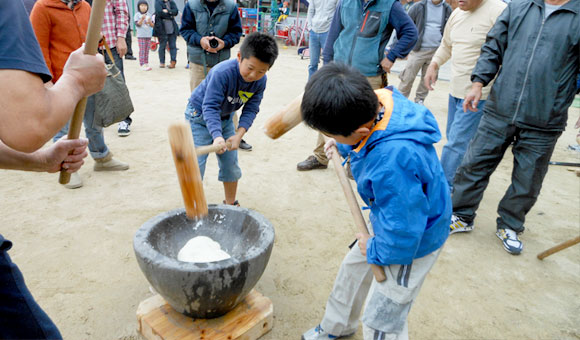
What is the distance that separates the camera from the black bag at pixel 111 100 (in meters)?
3.12

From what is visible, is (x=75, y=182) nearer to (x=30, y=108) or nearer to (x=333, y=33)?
(x=30, y=108)

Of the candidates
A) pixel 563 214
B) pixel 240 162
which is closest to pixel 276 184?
pixel 240 162

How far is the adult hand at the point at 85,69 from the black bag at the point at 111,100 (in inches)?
82.9

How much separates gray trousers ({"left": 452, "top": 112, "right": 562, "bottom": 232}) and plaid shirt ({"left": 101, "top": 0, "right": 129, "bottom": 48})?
3.79 m

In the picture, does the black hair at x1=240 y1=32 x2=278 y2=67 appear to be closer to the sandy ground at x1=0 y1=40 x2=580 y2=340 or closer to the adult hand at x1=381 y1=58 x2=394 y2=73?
the sandy ground at x1=0 y1=40 x2=580 y2=340

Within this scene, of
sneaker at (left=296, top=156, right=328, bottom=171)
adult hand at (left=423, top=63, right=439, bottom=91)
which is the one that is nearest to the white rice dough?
sneaker at (left=296, top=156, right=328, bottom=171)

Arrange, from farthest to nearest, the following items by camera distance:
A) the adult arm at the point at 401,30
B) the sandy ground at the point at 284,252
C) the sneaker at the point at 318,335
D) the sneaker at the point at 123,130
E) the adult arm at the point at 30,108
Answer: the sneaker at the point at 123,130 < the adult arm at the point at 401,30 < the sandy ground at the point at 284,252 < the sneaker at the point at 318,335 < the adult arm at the point at 30,108

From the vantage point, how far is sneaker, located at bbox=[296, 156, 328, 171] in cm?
405

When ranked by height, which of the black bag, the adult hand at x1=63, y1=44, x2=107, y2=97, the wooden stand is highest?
the adult hand at x1=63, y1=44, x2=107, y2=97

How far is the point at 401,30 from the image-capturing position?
3498mm

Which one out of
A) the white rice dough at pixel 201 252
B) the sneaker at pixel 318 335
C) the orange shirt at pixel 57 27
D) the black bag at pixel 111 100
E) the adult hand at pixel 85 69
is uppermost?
the adult hand at pixel 85 69

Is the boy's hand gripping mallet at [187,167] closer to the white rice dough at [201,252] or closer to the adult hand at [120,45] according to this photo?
the white rice dough at [201,252]

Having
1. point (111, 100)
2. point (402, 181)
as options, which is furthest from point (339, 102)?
point (111, 100)

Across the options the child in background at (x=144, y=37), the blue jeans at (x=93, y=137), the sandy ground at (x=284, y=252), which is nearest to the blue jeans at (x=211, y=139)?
the sandy ground at (x=284, y=252)
